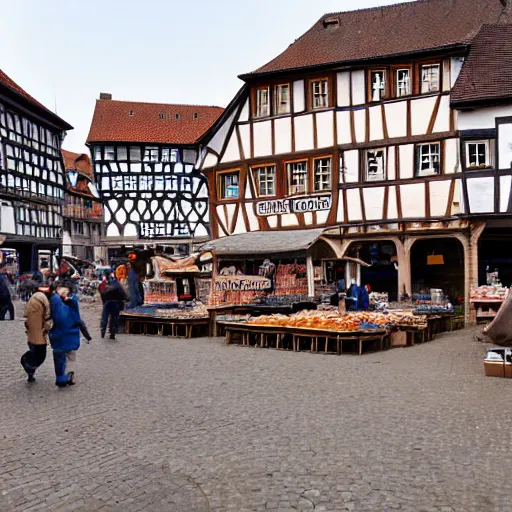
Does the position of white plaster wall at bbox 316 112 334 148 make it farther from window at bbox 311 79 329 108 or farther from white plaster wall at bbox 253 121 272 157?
white plaster wall at bbox 253 121 272 157

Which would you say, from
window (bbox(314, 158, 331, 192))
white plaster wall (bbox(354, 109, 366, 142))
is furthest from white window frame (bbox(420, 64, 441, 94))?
window (bbox(314, 158, 331, 192))

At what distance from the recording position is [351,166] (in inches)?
861

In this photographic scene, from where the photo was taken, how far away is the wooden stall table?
16766 millimetres

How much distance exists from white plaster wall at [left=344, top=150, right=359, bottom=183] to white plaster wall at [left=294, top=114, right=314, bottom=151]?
4.72 feet

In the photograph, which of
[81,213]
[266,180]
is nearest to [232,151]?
[266,180]

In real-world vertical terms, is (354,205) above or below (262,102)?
below

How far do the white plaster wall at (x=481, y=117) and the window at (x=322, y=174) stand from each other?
4.73 meters

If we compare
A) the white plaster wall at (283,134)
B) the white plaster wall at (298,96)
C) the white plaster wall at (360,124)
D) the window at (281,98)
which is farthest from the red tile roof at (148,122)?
the white plaster wall at (360,124)

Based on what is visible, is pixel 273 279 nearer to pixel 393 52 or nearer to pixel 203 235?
pixel 393 52

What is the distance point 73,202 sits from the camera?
191ft

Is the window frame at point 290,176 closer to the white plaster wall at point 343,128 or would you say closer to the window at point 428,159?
the white plaster wall at point 343,128

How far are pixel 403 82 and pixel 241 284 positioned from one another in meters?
8.83

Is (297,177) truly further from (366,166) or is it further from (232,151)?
(232,151)

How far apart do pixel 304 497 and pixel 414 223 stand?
16618 mm
